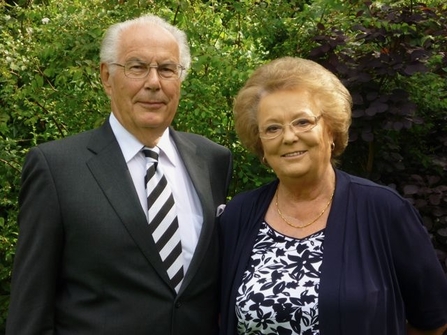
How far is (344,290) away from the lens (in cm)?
360

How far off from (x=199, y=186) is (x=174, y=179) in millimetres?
127

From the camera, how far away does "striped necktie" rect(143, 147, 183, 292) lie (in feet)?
12.3

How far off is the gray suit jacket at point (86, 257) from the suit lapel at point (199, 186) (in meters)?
0.07

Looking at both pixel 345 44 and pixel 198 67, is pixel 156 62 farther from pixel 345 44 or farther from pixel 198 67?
pixel 345 44

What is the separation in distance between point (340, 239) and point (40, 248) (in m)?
1.24

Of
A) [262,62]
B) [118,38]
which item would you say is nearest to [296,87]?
[118,38]

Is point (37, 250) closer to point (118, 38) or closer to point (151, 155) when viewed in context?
point (151, 155)

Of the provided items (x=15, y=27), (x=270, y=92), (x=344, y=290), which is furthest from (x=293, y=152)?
(x=15, y=27)

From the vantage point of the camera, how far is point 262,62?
219 inches

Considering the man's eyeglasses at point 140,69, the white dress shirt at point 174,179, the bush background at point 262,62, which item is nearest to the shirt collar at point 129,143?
the white dress shirt at point 174,179

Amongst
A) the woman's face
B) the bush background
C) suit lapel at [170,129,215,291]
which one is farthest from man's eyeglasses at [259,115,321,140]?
the bush background

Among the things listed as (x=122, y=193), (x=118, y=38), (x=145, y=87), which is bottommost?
(x=122, y=193)

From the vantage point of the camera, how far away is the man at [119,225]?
3.63 metres

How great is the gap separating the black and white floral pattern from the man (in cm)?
22
